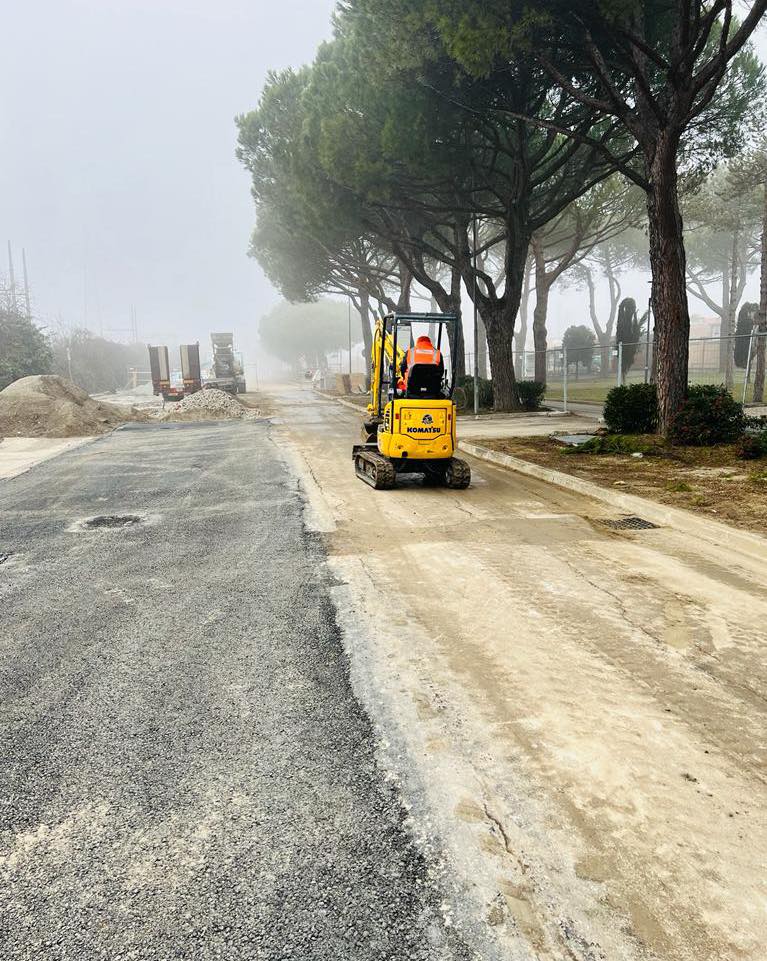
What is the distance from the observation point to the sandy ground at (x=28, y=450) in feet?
45.6

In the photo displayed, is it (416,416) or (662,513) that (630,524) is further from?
(416,416)

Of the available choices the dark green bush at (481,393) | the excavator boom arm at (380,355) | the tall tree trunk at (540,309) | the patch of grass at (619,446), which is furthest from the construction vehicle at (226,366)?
the patch of grass at (619,446)

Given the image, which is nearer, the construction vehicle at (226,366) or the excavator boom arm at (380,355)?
the excavator boom arm at (380,355)

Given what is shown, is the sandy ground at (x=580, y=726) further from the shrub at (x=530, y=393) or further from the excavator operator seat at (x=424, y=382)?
the shrub at (x=530, y=393)

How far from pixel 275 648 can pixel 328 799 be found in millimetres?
1639

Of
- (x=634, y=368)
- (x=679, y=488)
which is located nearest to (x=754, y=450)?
(x=679, y=488)

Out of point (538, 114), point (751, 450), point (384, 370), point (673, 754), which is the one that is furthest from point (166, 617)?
point (538, 114)

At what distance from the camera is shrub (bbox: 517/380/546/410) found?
2319cm

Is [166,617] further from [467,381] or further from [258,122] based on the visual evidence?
[258,122]

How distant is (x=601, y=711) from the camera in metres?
3.62

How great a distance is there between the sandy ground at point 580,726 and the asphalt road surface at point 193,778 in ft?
0.88

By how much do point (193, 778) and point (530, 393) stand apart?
2143cm

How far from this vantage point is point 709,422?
41.3 ft

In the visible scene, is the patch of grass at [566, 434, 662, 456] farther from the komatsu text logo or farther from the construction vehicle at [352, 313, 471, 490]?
the komatsu text logo
